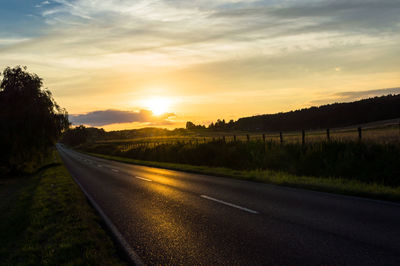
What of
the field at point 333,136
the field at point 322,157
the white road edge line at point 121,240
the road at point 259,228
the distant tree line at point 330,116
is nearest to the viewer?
the road at point 259,228

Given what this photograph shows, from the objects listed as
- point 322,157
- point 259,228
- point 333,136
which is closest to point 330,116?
point 333,136

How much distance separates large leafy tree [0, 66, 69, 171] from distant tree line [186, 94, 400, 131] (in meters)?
80.1

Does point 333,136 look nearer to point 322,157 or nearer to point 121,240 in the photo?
point 322,157

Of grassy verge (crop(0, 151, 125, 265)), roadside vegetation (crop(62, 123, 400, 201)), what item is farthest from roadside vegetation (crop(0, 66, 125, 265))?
roadside vegetation (crop(62, 123, 400, 201))

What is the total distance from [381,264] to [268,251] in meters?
1.58

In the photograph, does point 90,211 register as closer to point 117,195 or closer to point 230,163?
point 117,195

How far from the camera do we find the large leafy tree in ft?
83.1

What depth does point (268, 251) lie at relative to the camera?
4.96m

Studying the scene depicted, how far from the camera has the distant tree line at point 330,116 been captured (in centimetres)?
9201

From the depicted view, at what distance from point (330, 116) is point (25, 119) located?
325 ft

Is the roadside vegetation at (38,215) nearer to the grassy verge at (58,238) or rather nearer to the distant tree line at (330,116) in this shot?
the grassy verge at (58,238)

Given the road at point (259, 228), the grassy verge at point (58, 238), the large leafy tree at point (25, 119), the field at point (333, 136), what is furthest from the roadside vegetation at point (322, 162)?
the large leafy tree at point (25, 119)

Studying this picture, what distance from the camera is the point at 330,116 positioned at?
104812mm

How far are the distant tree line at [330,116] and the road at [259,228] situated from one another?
86280 mm
